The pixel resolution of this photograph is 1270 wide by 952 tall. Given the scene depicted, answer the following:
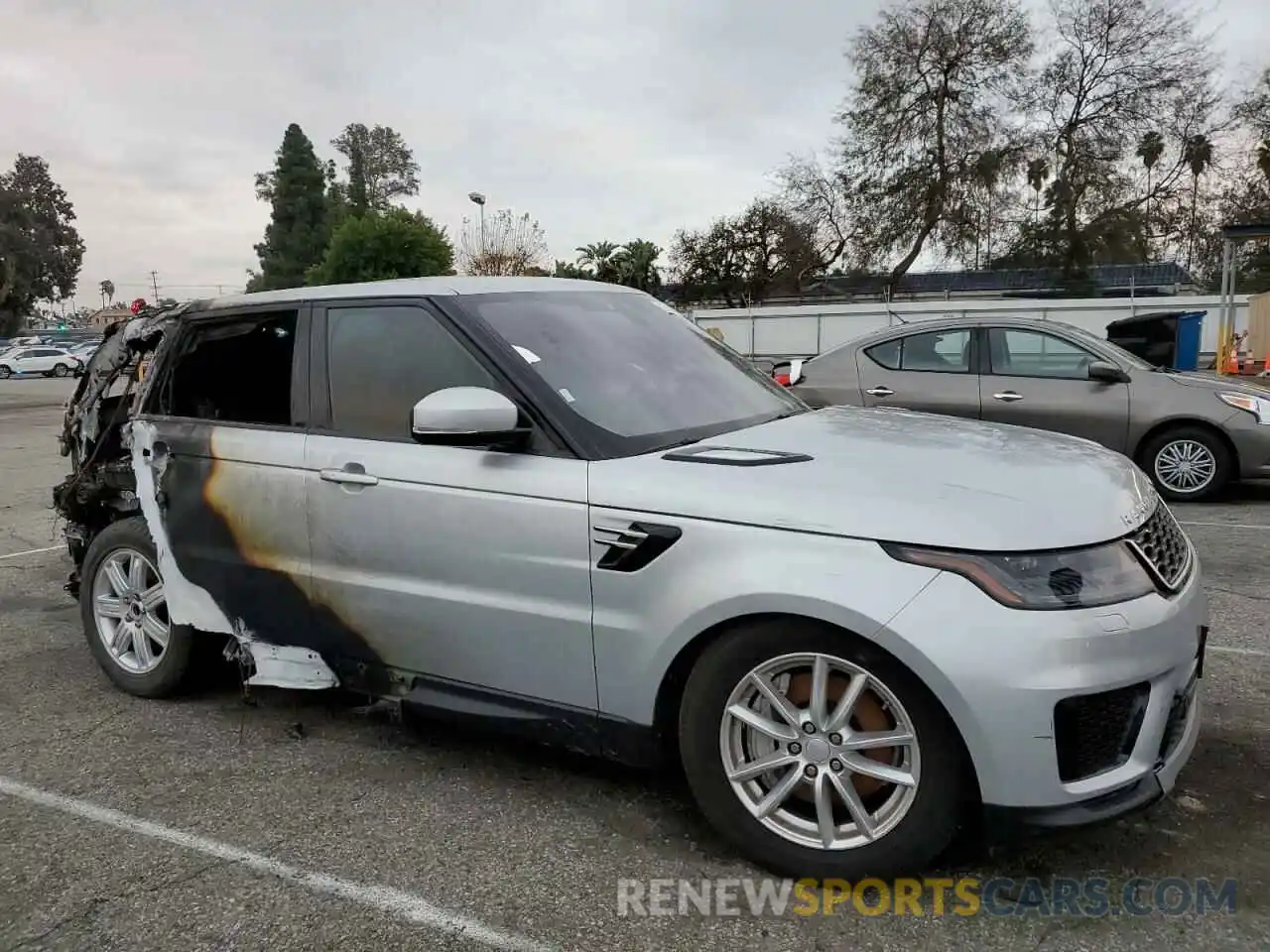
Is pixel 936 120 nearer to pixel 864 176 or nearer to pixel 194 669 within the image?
pixel 864 176

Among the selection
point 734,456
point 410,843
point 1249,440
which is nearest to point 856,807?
point 734,456

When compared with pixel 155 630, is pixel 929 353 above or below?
above

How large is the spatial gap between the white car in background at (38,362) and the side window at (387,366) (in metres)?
46.4

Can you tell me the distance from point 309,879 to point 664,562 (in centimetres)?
137

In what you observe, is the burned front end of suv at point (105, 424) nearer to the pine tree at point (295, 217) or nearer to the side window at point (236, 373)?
the side window at point (236, 373)

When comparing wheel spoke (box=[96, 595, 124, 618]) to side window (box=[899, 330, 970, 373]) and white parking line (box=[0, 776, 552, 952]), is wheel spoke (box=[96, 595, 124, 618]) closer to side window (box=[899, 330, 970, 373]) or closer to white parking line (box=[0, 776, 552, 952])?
white parking line (box=[0, 776, 552, 952])

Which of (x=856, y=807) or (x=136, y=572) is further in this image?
(x=136, y=572)

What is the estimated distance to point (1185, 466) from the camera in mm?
8070

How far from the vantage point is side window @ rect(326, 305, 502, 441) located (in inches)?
131

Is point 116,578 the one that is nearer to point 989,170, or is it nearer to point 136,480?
point 136,480

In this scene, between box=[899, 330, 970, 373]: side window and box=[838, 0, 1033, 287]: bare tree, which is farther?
box=[838, 0, 1033, 287]: bare tree

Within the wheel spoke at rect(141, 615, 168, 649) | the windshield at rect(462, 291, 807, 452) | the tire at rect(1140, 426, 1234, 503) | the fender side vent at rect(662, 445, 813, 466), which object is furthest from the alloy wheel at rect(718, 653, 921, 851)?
the tire at rect(1140, 426, 1234, 503)

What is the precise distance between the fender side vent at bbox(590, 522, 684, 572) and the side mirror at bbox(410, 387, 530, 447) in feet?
1.39

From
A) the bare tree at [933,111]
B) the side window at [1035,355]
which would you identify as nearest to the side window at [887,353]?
the side window at [1035,355]
